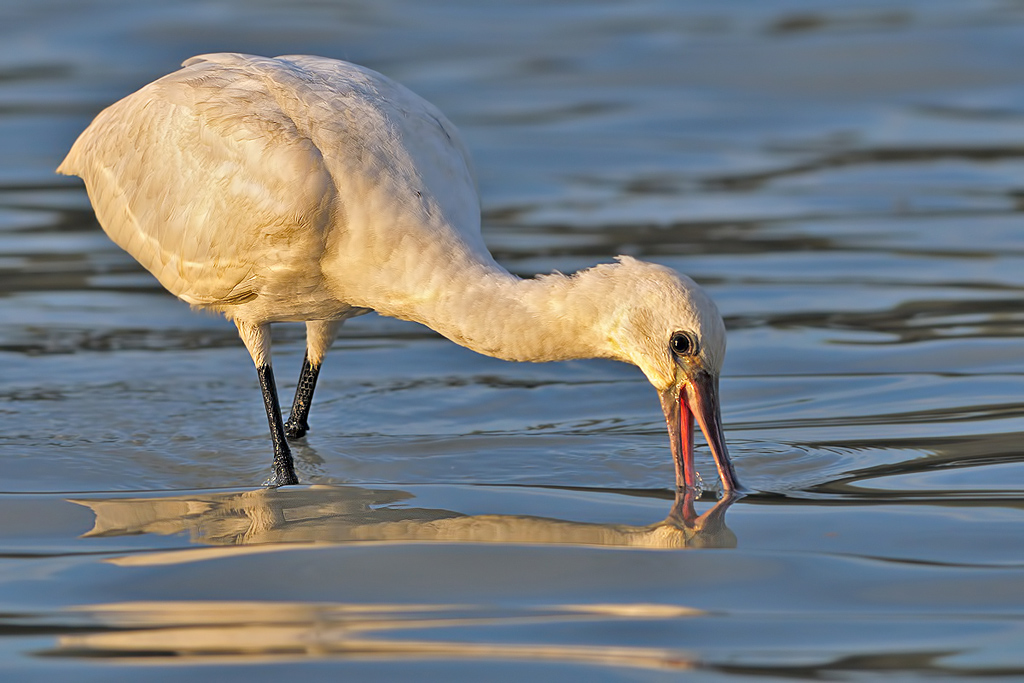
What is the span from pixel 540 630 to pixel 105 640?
123 centimetres

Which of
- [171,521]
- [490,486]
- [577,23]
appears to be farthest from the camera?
[577,23]

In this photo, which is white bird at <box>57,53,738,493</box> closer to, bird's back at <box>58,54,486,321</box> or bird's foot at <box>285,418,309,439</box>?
bird's back at <box>58,54,486,321</box>

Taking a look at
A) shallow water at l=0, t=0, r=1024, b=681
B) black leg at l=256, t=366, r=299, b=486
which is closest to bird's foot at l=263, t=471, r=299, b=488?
black leg at l=256, t=366, r=299, b=486

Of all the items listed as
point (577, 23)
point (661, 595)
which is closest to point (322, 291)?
point (661, 595)

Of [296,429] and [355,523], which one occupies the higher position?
[355,523]

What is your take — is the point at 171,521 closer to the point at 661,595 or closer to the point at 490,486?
the point at 490,486

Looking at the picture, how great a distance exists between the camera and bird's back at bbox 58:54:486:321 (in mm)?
6535

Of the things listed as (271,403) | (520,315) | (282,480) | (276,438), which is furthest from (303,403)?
(520,315)

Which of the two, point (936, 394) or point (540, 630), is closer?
point (540, 630)

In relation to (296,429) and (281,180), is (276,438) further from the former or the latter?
(281,180)

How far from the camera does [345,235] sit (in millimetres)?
6570

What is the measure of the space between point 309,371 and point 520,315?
2161mm

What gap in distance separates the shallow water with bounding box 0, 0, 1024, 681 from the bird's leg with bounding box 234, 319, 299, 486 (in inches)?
5.0

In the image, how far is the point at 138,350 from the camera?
9391 mm
